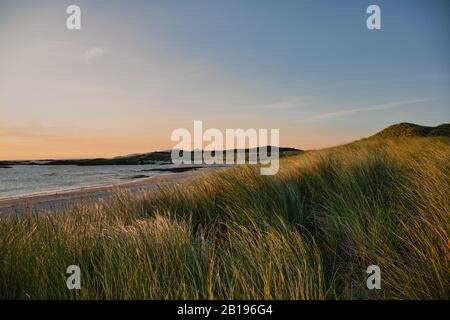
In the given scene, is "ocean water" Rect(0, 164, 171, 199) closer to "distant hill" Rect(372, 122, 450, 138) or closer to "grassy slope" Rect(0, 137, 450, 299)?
"grassy slope" Rect(0, 137, 450, 299)

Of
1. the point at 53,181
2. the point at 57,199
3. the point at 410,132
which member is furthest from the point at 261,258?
the point at 53,181

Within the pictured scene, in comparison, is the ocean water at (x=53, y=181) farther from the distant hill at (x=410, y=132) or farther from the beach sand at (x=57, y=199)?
the distant hill at (x=410, y=132)

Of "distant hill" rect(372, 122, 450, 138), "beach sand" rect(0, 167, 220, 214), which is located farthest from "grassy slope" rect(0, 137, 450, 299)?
"distant hill" rect(372, 122, 450, 138)

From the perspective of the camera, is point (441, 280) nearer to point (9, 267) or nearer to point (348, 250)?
point (348, 250)

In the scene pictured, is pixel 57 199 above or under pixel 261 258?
under

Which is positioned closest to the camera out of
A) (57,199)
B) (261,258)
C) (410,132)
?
(261,258)

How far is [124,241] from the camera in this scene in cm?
269

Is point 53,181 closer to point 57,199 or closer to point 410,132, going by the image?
point 57,199

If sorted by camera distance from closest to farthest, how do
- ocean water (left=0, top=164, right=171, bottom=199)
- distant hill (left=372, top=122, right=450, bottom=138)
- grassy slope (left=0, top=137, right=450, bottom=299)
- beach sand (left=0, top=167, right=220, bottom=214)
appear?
grassy slope (left=0, top=137, right=450, bottom=299), beach sand (left=0, top=167, right=220, bottom=214), ocean water (left=0, top=164, right=171, bottom=199), distant hill (left=372, top=122, right=450, bottom=138)

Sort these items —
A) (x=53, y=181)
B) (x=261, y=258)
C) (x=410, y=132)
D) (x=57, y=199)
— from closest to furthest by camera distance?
(x=261, y=258) < (x=57, y=199) < (x=410, y=132) < (x=53, y=181)

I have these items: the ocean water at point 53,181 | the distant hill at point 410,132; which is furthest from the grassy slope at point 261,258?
the distant hill at point 410,132
